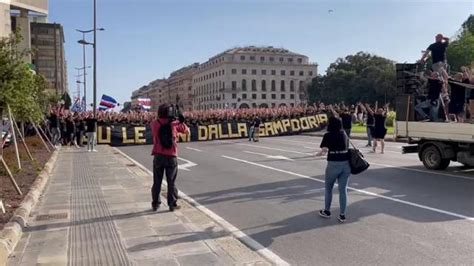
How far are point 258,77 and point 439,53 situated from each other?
14180 cm

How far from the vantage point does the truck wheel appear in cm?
1382

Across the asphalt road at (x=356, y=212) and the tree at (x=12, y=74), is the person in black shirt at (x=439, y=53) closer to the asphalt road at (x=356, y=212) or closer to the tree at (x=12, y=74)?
the asphalt road at (x=356, y=212)

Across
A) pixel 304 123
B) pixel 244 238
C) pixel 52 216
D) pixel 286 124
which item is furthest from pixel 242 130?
pixel 244 238

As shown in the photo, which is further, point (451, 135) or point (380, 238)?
point (451, 135)

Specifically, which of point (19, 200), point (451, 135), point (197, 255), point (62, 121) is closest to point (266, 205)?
point (197, 255)

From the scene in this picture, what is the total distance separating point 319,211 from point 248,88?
146 metres

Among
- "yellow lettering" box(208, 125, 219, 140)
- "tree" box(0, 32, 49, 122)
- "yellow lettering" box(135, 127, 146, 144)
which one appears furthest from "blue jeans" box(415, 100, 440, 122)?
"yellow lettering" box(208, 125, 219, 140)

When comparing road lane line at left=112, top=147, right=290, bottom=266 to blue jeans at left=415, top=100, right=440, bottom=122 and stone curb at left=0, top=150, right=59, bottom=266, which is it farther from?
blue jeans at left=415, top=100, right=440, bottom=122

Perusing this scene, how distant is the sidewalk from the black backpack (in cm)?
114

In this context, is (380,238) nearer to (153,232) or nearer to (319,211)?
(319,211)

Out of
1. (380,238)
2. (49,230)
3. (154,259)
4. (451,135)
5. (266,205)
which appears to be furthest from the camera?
(451,135)

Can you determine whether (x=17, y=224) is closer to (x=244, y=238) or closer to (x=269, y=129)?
(x=244, y=238)

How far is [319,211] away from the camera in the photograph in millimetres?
8570

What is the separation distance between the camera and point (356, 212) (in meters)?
8.55
